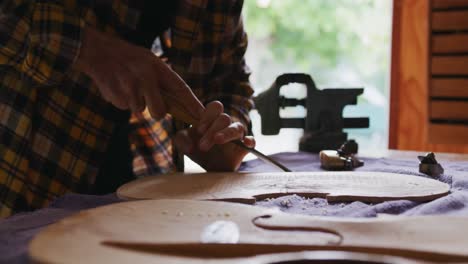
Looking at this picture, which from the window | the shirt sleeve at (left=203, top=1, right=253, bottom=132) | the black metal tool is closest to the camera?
the shirt sleeve at (left=203, top=1, right=253, bottom=132)

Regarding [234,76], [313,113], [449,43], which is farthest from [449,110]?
[234,76]

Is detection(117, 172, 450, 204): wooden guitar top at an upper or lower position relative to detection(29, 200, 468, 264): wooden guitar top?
lower

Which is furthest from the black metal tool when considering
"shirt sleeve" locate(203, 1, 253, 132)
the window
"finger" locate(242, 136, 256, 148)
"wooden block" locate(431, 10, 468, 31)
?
the window

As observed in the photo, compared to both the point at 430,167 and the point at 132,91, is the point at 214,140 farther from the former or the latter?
the point at 430,167

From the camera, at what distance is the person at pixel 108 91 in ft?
2.64

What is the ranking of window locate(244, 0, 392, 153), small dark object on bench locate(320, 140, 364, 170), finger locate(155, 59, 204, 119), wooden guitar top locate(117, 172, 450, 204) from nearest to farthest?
wooden guitar top locate(117, 172, 450, 204) → finger locate(155, 59, 204, 119) → small dark object on bench locate(320, 140, 364, 170) → window locate(244, 0, 392, 153)

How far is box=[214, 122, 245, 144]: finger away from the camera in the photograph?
920mm

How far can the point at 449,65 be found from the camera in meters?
2.22

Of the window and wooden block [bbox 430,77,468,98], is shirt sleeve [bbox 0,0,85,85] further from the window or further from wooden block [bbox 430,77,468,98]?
the window

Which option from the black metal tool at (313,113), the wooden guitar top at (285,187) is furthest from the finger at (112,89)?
the black metal tool at (313,113)

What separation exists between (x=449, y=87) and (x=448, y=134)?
0.65ft

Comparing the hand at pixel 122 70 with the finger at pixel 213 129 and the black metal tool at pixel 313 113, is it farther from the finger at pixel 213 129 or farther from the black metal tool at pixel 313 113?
the black metal tool at pixel 313 113

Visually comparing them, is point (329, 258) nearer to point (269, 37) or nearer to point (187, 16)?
point (187, 16)

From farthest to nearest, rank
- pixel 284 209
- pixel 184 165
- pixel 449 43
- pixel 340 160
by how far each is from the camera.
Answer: pixel 449 43 → pixel 184 165 → pixel 340 160 → pixel 284 209
